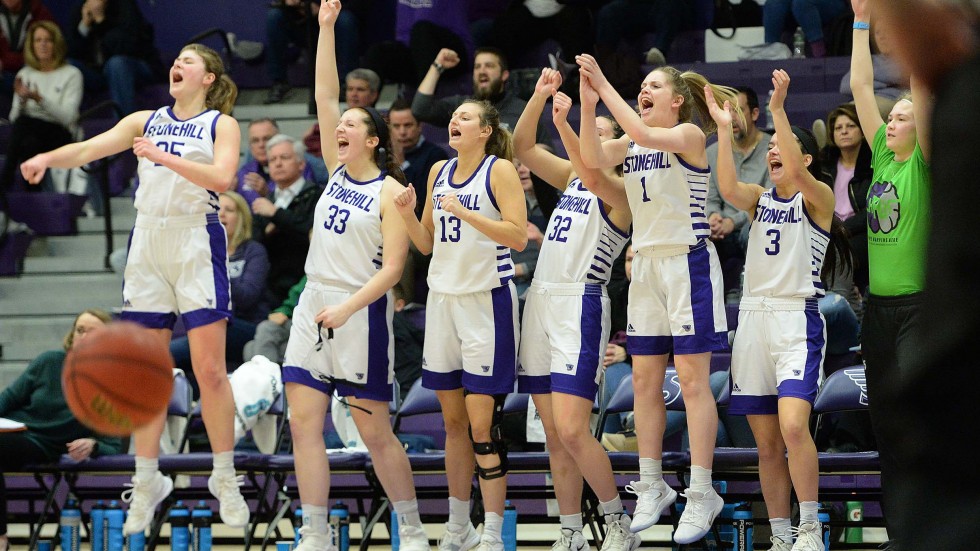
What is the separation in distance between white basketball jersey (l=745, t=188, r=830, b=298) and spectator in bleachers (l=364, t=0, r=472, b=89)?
470 cm

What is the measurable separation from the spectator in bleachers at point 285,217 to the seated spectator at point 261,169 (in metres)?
0.18

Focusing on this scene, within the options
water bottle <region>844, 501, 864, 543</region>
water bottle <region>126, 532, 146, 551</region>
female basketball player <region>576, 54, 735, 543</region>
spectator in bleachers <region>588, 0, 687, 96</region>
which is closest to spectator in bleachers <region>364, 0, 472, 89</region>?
spectator in bleachers <region>588, 0, 687, 96</region>

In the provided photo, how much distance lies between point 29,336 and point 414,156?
12.4 feet

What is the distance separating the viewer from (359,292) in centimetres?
627

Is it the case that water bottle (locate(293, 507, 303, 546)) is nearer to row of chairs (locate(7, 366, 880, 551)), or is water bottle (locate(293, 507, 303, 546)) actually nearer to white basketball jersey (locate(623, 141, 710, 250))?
row of chairs (locate(7, 366, 880, 551))

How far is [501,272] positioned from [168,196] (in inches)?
70.8

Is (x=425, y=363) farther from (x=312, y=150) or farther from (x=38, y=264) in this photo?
(x=38, y=264)

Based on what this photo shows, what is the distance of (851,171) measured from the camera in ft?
26.7

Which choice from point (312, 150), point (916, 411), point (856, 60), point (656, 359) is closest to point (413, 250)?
point (312, 150)

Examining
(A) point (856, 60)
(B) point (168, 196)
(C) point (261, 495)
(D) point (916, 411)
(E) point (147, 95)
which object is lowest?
(C) point (261, 495)

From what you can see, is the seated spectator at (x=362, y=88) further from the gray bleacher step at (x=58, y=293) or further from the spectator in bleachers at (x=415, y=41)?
the gray bleacher step at (x=58, y=293)

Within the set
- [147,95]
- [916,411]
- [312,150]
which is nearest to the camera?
[916,411]

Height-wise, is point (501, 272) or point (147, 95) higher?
point (147, 95)

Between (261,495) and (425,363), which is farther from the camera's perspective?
(261,495)
